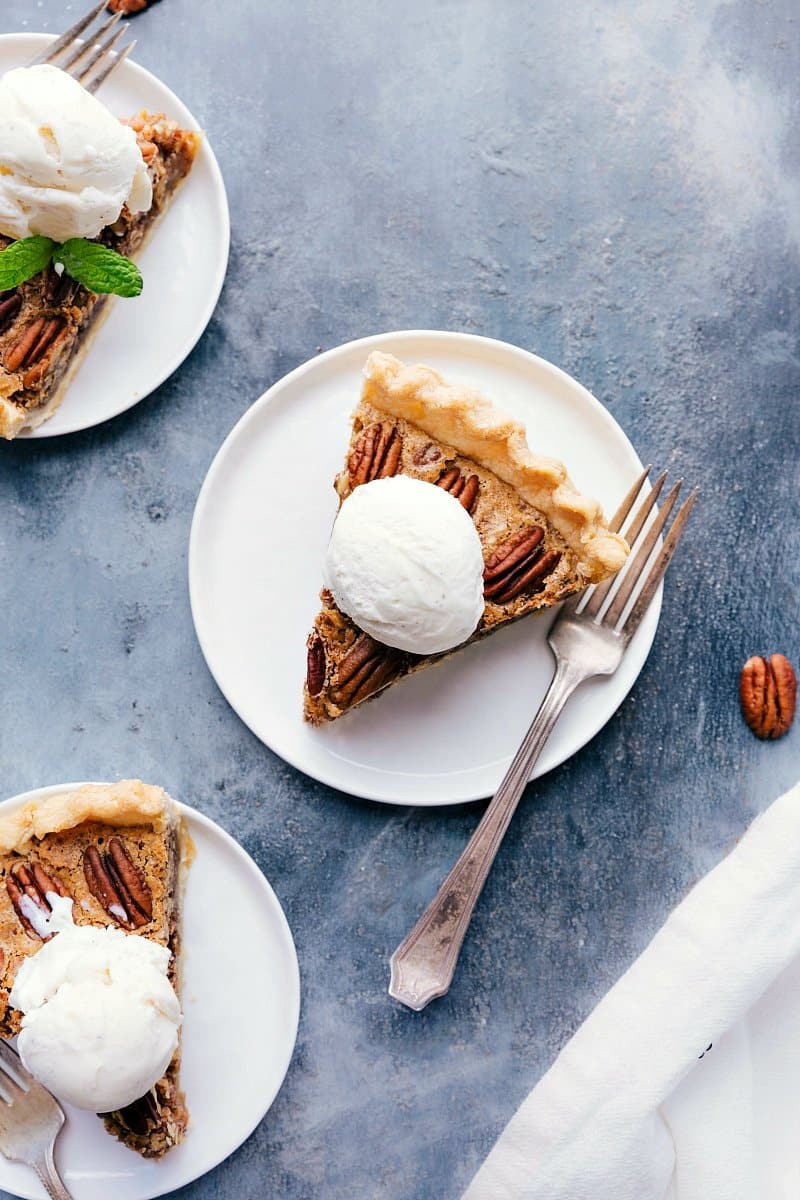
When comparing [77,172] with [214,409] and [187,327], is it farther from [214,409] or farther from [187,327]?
[214,409]

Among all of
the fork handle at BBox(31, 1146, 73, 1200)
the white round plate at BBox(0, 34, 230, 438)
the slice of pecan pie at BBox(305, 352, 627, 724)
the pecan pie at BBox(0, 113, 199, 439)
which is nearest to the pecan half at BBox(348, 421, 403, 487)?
the slice of pecan pie at BBox(305, 352, 627, 724)

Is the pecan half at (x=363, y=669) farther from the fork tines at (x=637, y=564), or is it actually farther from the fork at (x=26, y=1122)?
the fork at (x=26, y=1122)

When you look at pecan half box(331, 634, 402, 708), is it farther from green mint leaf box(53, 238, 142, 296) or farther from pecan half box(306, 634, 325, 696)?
green mint leaf box(53, 238, 142, 296)

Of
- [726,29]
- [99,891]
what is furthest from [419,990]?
[726,29]

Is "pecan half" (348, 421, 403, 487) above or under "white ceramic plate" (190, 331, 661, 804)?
above

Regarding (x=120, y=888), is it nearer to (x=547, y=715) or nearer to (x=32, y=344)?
(x=547, y=715)

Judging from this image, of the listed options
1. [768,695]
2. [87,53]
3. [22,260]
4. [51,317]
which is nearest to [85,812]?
[51,317]

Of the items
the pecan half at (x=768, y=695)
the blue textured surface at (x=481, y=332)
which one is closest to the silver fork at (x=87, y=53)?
the blue textured surface at (x=481, y=332)
